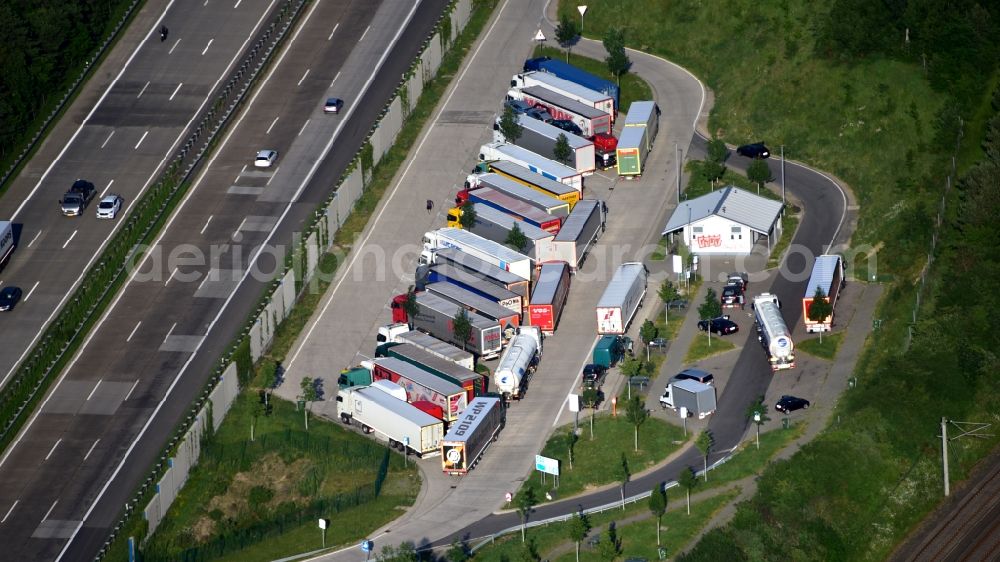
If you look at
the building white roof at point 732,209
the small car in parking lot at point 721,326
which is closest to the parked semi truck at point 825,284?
the small car in parking lot at point 721,326

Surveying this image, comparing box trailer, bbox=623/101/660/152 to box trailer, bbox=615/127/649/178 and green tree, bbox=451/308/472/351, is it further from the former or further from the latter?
green tree, bbox=451/308/472/351

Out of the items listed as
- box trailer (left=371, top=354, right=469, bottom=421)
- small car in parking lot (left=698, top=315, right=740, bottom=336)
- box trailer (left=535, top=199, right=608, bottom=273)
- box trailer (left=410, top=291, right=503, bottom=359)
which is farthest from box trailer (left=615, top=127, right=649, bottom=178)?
box trailer (left=371, top=354, right=469, bottom=421)

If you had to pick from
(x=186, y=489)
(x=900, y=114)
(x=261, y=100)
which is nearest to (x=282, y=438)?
(x=186, y=489)

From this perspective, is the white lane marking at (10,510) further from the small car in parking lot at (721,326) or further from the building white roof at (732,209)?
the building white roof at (732,209)

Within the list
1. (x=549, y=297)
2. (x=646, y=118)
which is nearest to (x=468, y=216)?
(x=549, y=297)

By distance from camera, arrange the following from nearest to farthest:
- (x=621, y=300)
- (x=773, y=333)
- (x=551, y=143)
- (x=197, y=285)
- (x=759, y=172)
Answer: (x=773, y=333) → (x=621, y=300) → (x=197, y=285) → (x=759, y=172) → (x=551, y=143)

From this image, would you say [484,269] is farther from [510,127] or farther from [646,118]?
[646,118]
